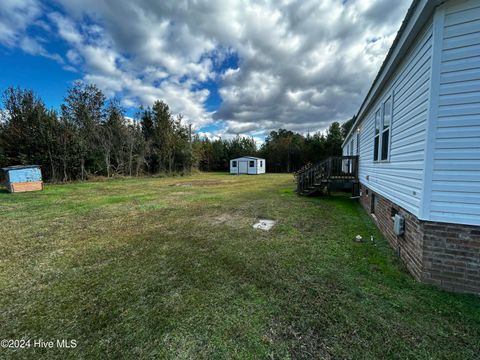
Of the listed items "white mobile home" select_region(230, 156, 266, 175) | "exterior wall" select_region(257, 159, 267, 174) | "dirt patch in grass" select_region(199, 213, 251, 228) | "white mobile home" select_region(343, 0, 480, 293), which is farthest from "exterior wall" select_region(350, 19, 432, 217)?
"exterior wall" select_region(257, 159, 267, 174)

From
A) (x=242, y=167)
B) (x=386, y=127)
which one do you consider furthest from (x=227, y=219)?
(x=242, y=167)

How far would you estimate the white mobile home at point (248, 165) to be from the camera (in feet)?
93.6

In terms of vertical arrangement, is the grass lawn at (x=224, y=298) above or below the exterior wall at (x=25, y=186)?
below

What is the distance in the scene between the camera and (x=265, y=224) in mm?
5352

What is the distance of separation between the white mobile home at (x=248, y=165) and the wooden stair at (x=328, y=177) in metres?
18.6

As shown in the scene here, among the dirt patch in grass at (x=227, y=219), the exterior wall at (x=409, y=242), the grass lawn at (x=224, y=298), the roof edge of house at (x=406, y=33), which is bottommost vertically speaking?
the dirt patch in grass at (x=227, y=219)

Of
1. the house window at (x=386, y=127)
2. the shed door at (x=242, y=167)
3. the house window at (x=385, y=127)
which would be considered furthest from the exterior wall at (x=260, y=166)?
the house window at (x=386, y=127)

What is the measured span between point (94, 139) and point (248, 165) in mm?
18194

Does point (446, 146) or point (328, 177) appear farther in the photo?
point (328, 177)

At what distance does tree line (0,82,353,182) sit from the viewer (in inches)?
556

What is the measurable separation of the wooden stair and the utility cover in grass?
15.2 feet

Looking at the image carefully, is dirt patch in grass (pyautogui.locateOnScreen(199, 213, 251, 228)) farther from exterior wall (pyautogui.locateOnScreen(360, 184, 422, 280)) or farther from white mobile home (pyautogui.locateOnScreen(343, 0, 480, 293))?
white mobile home (pyautogui.locateOnScreen(343, 0, 480, 293))

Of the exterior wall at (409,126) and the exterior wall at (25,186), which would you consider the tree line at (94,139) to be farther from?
the exterior wall at (409,126)

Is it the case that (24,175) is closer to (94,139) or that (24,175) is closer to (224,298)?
(94,139)
